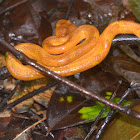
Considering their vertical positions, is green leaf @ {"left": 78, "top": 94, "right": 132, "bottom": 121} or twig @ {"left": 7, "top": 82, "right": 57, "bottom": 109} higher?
twig @ {"left": 7, "top": 82, "right": 57, "bottom": 109}

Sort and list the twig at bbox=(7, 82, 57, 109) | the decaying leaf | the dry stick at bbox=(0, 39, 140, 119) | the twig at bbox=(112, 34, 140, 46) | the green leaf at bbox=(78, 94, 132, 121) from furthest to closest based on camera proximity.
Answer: the twig at bbox=(7, 82, 57, 109), the twig at bbox=(112, 34, 140, 46), the green leaf at bbox=(78, 94, 132, 121), the decaying leaf, the dry stick at bbox=(0, 39, 140, 119)

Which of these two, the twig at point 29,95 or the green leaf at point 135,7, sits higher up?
the green leaf at point 135,7

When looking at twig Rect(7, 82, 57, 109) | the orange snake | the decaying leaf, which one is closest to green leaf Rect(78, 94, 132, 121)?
the decaying leaf

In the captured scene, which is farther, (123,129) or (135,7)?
(135,7)

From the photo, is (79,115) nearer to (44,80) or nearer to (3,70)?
(44,80)

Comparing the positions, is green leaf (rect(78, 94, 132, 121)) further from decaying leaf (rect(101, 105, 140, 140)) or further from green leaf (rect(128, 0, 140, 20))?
green leaf (rect(128, 0, 140, 20))

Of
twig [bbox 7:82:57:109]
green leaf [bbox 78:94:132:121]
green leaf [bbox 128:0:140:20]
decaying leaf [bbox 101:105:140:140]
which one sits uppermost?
green leaf [bbox 128:0:140:20]

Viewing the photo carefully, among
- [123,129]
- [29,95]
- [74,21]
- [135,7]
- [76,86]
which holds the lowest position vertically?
[123,129]

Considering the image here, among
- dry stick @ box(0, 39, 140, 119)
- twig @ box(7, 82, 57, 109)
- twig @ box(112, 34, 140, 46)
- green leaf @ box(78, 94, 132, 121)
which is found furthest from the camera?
twig @ box(7, 82, 57, 109)

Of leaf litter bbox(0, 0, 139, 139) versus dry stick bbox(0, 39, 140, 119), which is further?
leaf litter bbox(0, 0, 139, 139)

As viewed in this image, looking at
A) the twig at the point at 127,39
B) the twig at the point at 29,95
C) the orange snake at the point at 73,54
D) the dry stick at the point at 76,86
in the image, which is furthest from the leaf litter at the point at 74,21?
the dry stick at the point at 76,86

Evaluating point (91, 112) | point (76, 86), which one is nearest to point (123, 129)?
point (91, 112)

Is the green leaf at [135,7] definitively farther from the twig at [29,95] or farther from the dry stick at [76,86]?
the dry stick at [76,86]

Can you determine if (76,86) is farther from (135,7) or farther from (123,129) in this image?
(135,7)
